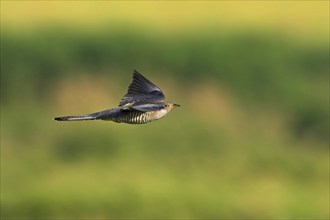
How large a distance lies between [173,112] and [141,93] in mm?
7817

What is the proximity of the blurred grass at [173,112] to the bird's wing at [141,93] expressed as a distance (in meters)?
5.89

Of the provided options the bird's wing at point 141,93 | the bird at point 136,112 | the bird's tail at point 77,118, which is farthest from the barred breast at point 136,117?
the bird's wing at point 141,93

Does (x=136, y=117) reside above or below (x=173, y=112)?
below

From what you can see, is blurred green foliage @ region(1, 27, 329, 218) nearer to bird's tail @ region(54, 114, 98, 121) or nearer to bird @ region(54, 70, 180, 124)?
bird @ region(54, 70, 180, 124)

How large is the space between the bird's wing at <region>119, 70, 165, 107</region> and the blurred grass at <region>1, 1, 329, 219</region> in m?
5.89

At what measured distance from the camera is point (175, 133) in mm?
15289

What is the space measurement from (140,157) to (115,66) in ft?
7.92

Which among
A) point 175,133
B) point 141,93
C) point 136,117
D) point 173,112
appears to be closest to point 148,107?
point 136,117

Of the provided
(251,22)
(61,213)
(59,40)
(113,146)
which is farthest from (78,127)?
(251,22)

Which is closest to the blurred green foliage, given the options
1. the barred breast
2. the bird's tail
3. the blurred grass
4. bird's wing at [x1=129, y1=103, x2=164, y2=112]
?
the blurred grass

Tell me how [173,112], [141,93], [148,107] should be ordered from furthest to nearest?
→ 1. [173,112]
2. [141,93]
3. [148,107]

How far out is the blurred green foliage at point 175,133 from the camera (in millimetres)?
14078

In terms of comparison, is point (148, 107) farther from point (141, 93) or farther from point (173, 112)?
point (173, 112)

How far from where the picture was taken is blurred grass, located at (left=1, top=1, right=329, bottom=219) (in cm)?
1419
